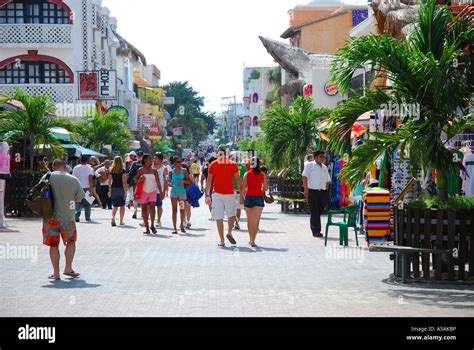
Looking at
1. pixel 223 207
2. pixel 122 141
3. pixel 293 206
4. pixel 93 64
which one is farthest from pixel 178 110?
pixel 223 207

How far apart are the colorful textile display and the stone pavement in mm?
393

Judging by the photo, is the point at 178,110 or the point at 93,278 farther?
the point at 178,110

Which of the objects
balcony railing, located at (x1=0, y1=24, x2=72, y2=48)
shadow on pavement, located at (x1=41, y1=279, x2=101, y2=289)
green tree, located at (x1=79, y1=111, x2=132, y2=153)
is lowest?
shadow on pavement, located at (x1=41, y1=279, x2=101, y2=289)

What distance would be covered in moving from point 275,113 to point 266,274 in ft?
58.4

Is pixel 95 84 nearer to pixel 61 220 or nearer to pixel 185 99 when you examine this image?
pixel 61 220

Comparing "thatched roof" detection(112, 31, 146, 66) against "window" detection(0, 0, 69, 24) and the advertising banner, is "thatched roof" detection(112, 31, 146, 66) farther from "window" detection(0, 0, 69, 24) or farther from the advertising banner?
the advertising banner

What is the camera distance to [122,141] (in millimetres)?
49000

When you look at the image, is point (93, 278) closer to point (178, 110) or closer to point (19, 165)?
point (19, 165)

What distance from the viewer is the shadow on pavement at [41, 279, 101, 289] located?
12031 mm

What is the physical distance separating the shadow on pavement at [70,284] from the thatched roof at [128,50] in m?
63.7

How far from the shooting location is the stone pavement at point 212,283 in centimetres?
1009

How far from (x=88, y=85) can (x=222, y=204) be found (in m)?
34.1

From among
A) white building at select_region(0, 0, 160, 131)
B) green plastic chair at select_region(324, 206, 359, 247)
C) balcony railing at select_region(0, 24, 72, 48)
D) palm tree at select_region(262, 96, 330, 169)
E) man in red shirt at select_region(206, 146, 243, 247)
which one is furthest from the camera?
balcony railing at select_region(0, 24, 72, 48)

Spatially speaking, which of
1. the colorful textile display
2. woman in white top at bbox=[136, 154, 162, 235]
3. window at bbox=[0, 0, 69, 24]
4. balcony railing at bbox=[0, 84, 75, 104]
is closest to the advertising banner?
balcony railing at bbox=[0, 84, 75, 104]
